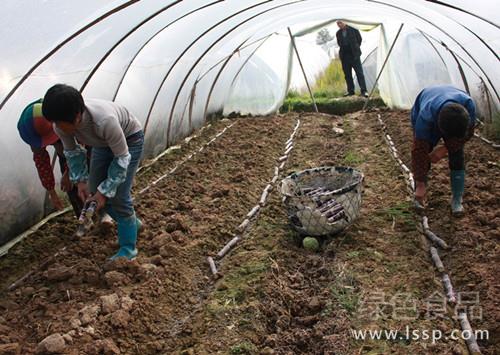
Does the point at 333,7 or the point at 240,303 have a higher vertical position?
the point at 333,7

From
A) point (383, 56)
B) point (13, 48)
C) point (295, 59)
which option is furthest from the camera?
point (295, 59)

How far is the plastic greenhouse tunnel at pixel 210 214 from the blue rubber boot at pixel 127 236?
1 centimetres

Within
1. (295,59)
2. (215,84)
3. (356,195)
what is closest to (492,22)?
(356,195)

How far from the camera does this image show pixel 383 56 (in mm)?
10562

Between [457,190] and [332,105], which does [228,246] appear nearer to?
[457,190]

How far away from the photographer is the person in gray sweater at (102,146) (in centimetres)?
279

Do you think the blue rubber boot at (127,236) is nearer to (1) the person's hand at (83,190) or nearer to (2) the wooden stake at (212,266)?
(1) the person's hand at (83,190)

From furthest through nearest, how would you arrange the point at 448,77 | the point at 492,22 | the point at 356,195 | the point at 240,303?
the point at 448,77 < the point at 492,22 < the point at 356,195 < the point at 240,303

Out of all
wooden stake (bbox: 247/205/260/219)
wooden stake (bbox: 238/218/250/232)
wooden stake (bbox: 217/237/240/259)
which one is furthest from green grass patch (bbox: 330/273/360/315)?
wooden stake (bbox: 247/205/260/219)

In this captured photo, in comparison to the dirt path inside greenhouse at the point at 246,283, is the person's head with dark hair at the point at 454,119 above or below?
above

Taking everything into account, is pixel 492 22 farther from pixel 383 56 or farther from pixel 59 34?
pixel 383 56

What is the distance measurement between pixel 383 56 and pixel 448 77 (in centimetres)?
218

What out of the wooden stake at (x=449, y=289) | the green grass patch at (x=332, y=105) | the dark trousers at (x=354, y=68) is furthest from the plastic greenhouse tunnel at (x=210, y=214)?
the dark trousers at (x=354, y=68)

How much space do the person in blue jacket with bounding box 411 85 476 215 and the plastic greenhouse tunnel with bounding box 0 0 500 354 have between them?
0.02m
